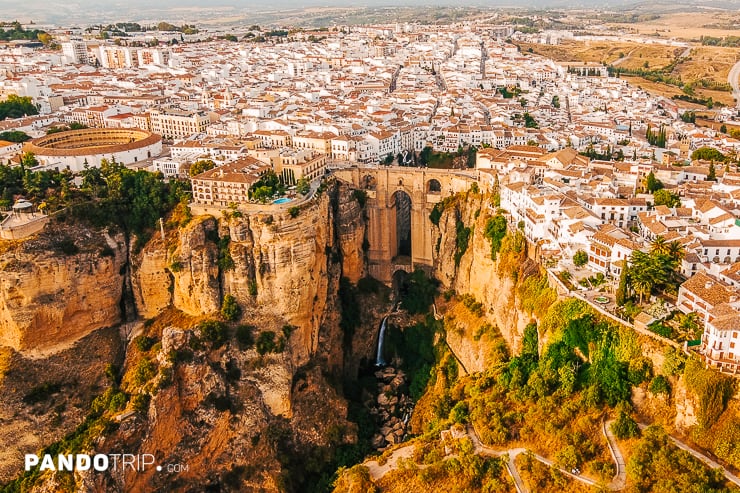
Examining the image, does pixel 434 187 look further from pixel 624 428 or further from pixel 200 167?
pixel 624 428

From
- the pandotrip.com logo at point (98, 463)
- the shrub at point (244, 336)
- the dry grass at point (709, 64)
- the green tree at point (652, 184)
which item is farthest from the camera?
the dry grass at point (709, 64)

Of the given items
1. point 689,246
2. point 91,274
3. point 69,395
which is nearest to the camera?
point 689,246

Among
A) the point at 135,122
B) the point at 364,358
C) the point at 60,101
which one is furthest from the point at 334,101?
the point at 364,358

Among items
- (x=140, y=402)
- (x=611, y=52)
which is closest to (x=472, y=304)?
(x=140, y=402)

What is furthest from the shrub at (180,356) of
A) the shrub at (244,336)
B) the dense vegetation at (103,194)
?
the dense vegetation at (103,194)

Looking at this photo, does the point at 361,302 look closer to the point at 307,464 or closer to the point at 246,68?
the point at 307,464

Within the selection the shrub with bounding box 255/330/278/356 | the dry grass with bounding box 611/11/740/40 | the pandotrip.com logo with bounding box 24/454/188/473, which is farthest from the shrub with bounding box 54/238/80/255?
the dry grass with bounding box 611/11/740/40

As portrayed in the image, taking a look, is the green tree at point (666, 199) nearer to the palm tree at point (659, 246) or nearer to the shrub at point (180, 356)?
the palm tree at point (659, 246)
